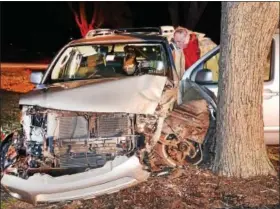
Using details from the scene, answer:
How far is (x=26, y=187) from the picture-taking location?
5102 millimetres

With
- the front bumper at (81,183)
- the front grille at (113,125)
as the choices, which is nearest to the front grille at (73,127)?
the front grille at (113,125)

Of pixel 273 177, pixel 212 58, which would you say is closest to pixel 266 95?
pixel 212 58

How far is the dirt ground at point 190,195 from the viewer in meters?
4.84

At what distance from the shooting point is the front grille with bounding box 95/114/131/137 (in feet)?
17.6

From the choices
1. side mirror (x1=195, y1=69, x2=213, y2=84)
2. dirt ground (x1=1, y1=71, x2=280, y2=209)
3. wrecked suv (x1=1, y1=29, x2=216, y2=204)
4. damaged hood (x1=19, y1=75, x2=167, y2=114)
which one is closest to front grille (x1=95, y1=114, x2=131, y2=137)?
wrecked suv (x1=1, y1=29, x2=216, y2=204)

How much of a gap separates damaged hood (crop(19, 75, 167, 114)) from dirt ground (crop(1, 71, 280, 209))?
787 millimetres

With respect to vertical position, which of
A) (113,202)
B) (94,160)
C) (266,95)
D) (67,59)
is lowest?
(113,202)

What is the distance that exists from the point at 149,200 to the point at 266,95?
2.48m

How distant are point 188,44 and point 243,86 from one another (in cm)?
262

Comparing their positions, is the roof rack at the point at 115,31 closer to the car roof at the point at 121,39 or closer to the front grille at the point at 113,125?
the car roof at the point at 121,39

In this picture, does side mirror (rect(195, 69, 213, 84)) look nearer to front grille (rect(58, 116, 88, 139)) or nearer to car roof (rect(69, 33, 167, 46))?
car roof (rect(69, 33, 167, 46))

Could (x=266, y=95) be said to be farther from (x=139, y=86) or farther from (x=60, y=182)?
(x=60, y=182)

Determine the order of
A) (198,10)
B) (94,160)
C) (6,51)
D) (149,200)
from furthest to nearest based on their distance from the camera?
(6,51), (198,10), (94,160), (149,200)

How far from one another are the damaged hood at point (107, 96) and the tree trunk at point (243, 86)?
2.45 feet
